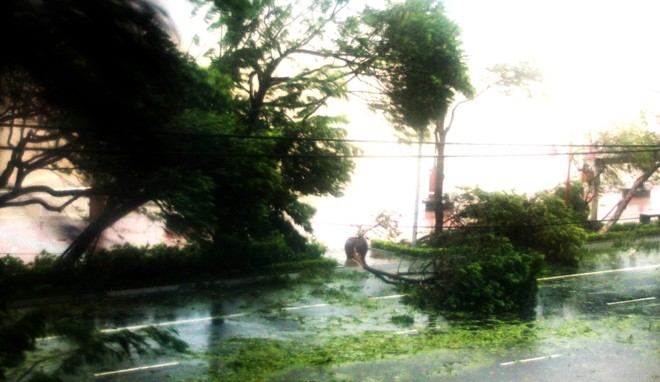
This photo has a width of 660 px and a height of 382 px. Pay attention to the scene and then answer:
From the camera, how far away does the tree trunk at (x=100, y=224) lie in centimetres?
465

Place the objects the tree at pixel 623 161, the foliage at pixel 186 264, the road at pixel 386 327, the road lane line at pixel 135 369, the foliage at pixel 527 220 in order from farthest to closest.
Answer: the tree at pixel 623 161 < the foliage at pixel 527 220 < the foliage at pixel 186 264 < the road at pixel 386 327 < the road lane line at pixel 135 369

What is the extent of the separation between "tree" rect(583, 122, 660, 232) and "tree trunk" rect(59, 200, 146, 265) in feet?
71.7

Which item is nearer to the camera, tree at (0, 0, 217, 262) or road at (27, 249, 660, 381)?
tree at (0, 0, 217, 262)

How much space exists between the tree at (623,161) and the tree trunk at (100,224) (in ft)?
71.7

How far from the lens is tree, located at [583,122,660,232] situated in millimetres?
25688

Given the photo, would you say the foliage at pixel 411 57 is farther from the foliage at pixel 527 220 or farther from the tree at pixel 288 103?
the foliage at pixel 527 220

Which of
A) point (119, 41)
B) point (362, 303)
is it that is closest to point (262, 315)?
point (362, 303)

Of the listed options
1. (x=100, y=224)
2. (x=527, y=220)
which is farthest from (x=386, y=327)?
(x=100, y=224)

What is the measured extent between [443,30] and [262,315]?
307 inches

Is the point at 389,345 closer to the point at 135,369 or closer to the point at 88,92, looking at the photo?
the point at 135,369

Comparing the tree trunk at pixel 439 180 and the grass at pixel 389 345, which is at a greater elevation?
the tree trunk at pixel 439 180

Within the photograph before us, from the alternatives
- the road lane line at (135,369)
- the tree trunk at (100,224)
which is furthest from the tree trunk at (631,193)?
the tree trunk at (100,224)

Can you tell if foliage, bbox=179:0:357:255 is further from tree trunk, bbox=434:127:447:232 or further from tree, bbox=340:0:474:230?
tree trunk, bbox=434:127:447:232

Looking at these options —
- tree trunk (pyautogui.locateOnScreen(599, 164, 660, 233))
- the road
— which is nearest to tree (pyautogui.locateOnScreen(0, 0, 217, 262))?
the road
